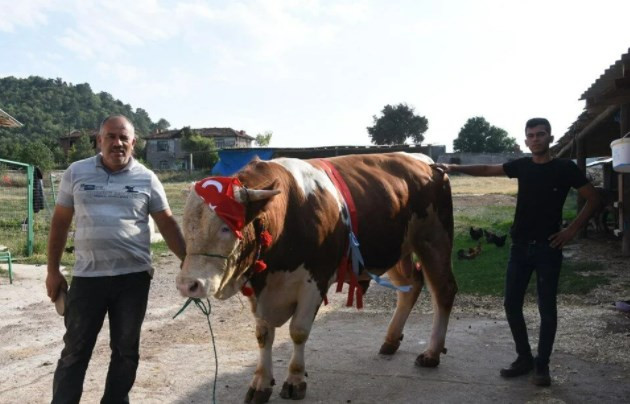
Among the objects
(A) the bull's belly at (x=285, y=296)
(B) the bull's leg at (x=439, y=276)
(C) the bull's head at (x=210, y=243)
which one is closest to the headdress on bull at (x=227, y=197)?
(C) the bull's head at (x=210, y=243)

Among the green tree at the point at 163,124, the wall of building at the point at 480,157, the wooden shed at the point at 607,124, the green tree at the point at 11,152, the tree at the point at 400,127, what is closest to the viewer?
the wooden shed at the point at 607,124

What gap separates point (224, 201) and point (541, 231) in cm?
261

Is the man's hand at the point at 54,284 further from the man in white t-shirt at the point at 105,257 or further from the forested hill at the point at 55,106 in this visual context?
the forested hill at the point at 55,106

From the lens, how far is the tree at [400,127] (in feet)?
263

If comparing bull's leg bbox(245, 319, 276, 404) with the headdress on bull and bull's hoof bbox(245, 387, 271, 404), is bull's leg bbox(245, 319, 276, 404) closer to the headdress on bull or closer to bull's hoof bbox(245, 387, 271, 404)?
bull's hoof bbox(245, 387, 271, 404)

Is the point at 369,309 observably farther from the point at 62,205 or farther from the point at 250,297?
the point at 62,205

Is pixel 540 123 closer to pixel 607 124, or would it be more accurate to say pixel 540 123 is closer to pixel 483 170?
pixel 483 170

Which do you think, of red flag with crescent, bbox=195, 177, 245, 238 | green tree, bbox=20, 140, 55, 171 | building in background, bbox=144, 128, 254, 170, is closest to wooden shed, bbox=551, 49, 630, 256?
red flag with crescent, bbox=195, 177, 245, 238

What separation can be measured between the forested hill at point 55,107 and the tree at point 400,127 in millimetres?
51071

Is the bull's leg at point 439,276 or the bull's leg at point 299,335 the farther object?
the bull's leg at point 439,276

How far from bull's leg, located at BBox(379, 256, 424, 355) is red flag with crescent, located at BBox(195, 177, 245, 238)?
8.19 ft

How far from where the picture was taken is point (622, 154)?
5.65 meters

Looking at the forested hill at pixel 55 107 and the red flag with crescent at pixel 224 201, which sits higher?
the forested hill at pixel 55 107

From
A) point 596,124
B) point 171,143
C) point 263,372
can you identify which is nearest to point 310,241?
point 263,372
